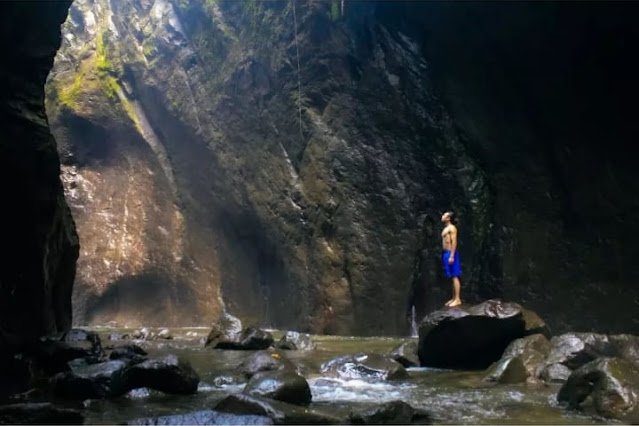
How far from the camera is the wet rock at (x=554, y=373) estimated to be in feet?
26.3

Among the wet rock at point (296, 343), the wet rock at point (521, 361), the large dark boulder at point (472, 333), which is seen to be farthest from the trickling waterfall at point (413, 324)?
the wet rock at point (521, 361)

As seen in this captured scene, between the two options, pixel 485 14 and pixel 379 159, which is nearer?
pixel 485 14

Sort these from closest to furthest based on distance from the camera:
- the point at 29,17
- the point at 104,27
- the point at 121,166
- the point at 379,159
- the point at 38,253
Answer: the point at 29,17
the point at 38,253
the point at 379,159
the point at 121,166
the point at 104,27

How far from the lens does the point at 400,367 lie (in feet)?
28.6

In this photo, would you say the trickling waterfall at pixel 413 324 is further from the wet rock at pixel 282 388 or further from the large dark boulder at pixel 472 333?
the wet rock at pixel 282 388

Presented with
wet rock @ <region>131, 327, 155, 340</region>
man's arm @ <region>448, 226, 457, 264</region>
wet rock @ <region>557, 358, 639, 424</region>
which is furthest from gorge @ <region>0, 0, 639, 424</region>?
man's arm @ <region>448, 226, 457, 264</region>

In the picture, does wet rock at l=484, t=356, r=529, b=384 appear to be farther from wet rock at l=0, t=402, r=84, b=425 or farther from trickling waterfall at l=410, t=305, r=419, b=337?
trickling waterfall at l=410, t=305, r=419, b=337

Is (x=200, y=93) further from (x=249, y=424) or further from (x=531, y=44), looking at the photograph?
(x=249, y=424)

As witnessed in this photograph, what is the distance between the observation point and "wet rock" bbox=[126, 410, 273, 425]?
5250 mm

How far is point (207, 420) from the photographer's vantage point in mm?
5316

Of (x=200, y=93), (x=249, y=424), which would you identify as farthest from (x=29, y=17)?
(x=200, y=93)

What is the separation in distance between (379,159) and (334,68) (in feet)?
9.39

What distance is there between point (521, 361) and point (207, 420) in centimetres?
479

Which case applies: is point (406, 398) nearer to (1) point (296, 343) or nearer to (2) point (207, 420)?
(2) point (207, 420)
